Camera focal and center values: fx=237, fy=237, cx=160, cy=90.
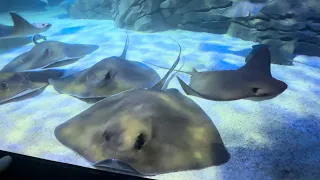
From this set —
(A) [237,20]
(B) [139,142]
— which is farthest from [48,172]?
(A) [237,20]

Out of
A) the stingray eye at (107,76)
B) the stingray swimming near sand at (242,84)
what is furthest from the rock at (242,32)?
the stingray eye at (107,76)

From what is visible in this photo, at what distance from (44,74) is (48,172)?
2.59m

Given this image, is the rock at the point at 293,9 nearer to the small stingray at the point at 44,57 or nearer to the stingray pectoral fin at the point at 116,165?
the small stingray at the point at 44,57

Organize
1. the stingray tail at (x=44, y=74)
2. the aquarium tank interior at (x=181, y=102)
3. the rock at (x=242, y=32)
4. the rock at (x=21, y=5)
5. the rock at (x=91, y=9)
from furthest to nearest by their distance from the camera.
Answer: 1. the rock at (x=21, y=5)
2. the rock at (x=91, y=9)
3. the rock at (x=242, y=32)
4. the stingray tail at (x=44, y=74)
5. the aquarium tank interior at (x=181, y=102)

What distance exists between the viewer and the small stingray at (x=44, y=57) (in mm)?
3977

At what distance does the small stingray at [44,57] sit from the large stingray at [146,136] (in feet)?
7.40

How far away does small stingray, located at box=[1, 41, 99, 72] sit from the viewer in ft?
13.0

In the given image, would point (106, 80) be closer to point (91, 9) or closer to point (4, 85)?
point (4, 85)

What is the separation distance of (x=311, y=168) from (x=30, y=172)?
198cm

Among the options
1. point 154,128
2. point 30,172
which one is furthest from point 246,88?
point 30,172

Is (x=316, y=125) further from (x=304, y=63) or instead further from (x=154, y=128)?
(x=304, y=63)

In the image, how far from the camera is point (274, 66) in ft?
13.1

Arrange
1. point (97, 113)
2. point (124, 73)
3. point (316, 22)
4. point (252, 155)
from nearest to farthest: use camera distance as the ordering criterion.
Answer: point (252, 155) → point (97, 113) → point (124, 73) → point (316, 22)

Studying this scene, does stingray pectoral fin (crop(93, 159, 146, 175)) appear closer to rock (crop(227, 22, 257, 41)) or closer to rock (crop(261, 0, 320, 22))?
rock (crop(261, 0, 320, 22))
